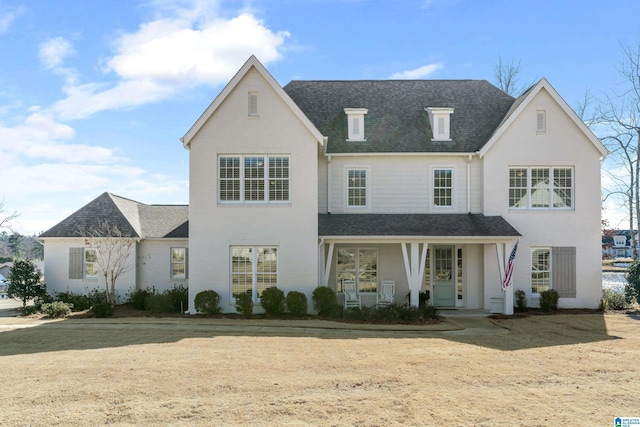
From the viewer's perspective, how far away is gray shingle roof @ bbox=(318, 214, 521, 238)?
1897 centimetres

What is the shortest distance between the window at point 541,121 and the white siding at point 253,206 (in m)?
9.92

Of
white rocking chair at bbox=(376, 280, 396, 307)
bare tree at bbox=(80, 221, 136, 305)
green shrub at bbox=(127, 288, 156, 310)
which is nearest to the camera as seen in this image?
white rocking chair at bbox=(376, 280, 396, 307)

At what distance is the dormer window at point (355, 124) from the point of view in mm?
21438

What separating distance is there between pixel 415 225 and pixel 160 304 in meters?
11.4

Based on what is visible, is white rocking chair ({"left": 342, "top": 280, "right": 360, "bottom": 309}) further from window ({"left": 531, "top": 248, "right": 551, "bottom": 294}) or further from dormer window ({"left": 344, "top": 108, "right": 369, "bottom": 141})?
window ({"left": 531, "top": 248, "right": 551, "bottom": 294})

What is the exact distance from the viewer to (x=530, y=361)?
11.1 metres

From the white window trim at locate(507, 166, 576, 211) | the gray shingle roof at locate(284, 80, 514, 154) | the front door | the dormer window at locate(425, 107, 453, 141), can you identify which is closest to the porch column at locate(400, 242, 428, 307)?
the front door

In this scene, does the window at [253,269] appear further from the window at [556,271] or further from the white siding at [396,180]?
the window at [556,271]

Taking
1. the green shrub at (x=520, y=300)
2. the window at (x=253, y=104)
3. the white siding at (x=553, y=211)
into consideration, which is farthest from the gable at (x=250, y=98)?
the green shrub at (x=520, y=300)

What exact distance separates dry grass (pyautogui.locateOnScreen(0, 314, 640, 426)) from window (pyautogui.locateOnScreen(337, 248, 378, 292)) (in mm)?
5783

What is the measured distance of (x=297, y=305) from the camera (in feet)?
58.9

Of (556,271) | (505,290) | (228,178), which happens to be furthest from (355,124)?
(556,271)

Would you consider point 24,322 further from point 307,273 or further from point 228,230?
point 307,273

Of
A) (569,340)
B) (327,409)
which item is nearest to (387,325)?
(569,340)
